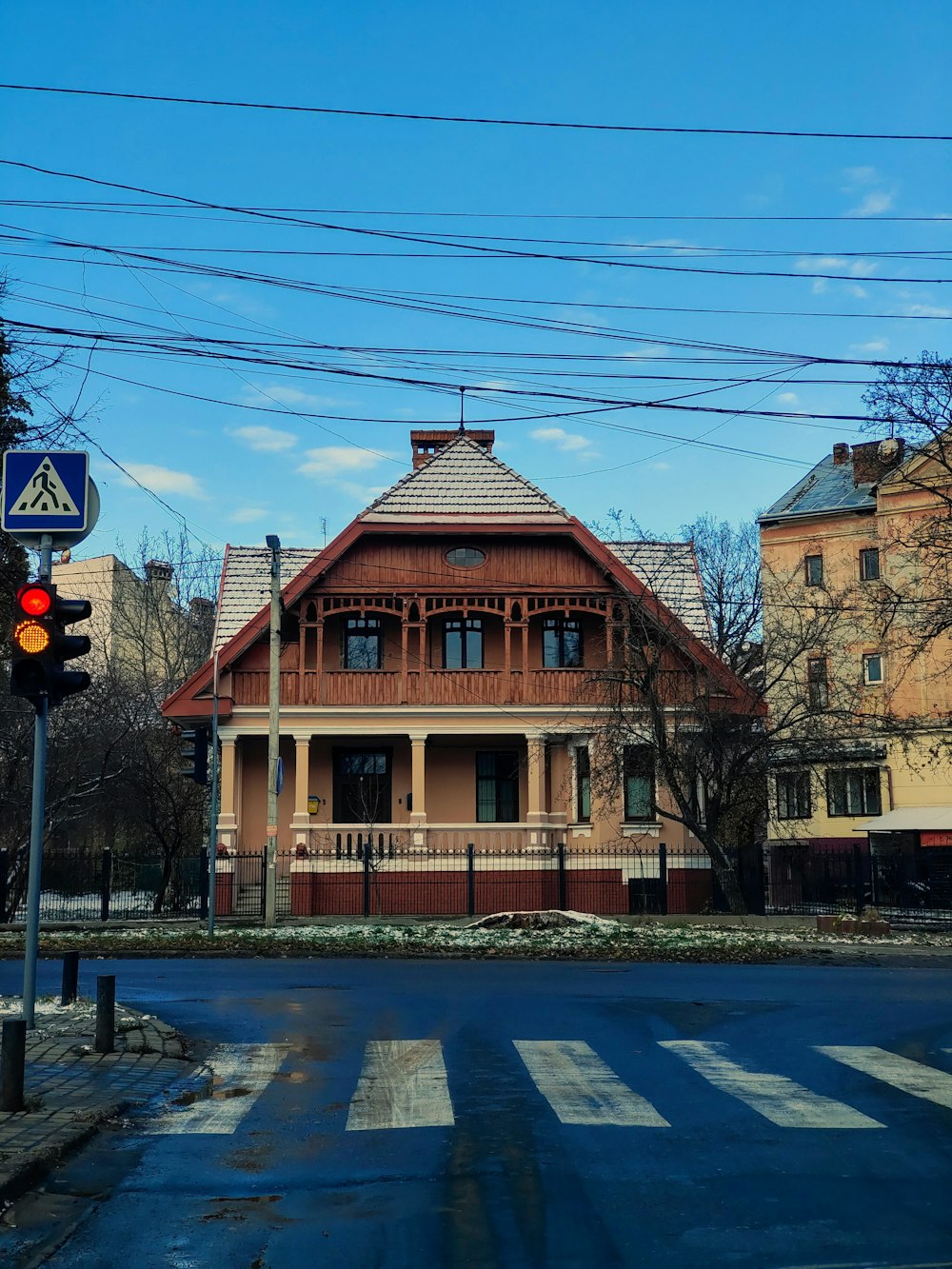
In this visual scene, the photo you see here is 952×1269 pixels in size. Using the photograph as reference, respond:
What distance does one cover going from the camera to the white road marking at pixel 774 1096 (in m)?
8.48

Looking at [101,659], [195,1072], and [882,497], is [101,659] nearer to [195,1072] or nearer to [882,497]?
[882,497]

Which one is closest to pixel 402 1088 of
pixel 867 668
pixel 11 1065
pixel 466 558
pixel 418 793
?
pixel 11 1065

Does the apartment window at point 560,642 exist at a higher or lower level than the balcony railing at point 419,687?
higher

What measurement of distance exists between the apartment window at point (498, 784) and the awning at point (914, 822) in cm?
1566

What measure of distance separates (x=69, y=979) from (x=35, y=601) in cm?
518

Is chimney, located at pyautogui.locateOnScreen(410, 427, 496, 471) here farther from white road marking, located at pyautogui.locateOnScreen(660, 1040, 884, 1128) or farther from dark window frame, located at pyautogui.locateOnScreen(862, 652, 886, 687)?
white road marking, located at pyautogui.locateOnScreen(660, 1040, 884, 1128)

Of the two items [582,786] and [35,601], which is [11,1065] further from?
[582,786]

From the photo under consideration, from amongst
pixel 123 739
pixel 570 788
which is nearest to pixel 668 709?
pixel 570 788

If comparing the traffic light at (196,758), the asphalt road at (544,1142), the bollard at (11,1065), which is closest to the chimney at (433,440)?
the traffic light at (196,758)

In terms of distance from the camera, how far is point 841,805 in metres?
50.3

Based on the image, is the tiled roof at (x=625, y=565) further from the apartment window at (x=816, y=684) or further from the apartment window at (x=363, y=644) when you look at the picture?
the apartment window at (x=816, y=684)

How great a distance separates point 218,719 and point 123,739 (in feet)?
33.3

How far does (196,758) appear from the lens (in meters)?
25.5

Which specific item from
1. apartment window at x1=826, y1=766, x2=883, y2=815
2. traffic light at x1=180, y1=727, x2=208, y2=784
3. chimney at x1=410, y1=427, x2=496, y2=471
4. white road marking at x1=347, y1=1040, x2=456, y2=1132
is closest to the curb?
white road marking at x1=347, y1=1040, x2=456, y2=1132
